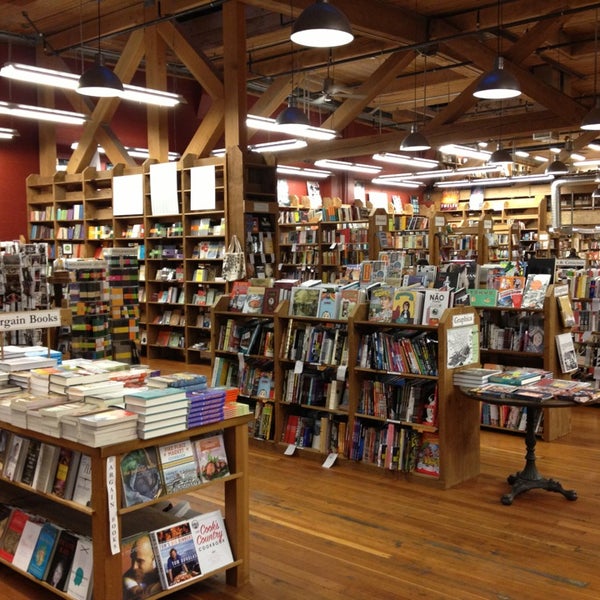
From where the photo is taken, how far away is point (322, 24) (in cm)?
536

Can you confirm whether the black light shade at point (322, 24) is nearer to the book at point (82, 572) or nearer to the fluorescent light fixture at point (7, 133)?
the book at point (82, 572)

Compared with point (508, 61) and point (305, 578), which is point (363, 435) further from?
point (508, 61)

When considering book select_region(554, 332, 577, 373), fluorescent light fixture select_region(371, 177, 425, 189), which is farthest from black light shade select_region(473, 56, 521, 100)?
fluorescent light fixture select_region(371, 177, 425, 189)

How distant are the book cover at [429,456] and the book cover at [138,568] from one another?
250cm

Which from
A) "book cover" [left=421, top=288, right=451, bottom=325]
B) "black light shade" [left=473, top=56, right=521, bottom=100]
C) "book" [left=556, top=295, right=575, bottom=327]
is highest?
"black light shade" [left=473, top=56, right=521, bottom=100]

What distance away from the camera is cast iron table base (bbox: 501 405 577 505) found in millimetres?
4944

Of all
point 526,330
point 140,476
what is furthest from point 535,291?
point 140,476

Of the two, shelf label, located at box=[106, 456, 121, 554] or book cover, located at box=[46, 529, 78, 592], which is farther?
book cover, located at box=[46, 529, 78, 592]

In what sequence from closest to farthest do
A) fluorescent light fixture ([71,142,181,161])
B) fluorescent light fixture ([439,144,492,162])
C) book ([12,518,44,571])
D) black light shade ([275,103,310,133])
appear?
book ([12,518,44,571]), black light shade ([275,103,310,133]), fluorescent light fixture ([71,142,181,161]), fluorescent light fixture ([439,144,492,162])

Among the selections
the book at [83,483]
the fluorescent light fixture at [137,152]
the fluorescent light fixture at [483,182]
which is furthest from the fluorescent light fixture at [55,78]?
the fluorescent light fixture at [483,182]

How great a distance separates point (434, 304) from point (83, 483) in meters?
3.00

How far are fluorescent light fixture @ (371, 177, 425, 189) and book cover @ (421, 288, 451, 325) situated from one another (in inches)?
551

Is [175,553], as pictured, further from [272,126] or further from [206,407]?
[272,126]

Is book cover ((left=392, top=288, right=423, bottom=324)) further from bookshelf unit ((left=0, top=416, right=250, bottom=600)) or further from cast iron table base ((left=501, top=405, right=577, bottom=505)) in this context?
bookshelf unit ((left=0, top=416, right=250, bottom=600))
